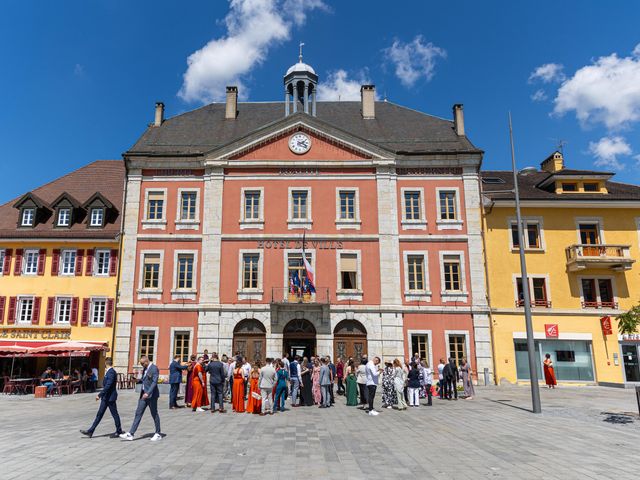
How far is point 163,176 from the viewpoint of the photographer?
2816 cm

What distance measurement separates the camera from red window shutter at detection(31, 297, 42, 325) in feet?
87.6

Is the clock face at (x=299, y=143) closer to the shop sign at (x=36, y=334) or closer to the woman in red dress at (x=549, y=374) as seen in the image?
the shop sign at (x=36, y=334)

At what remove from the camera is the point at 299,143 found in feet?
92.9

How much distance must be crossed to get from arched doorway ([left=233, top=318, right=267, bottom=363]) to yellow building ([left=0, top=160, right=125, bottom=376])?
6.99m

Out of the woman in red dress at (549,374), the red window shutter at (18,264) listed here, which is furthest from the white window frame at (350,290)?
the red window shutter at (18,264)

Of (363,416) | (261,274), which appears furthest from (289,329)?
(363,416)

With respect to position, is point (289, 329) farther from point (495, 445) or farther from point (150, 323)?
point (495, 445)

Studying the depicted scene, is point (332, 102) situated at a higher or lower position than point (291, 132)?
higher

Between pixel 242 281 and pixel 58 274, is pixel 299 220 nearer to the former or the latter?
pixel 242 281

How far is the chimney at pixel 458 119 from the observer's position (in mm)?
29784

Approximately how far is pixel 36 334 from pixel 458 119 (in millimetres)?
27701

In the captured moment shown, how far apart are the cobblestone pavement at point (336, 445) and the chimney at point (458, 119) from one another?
58.9 feet

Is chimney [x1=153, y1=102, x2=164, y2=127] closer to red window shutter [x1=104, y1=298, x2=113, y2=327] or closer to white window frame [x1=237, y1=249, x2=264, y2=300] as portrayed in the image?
white window frame [x1=237, y1=249, x2=264, y2=300]

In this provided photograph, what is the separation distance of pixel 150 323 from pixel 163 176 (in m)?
8.52
